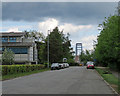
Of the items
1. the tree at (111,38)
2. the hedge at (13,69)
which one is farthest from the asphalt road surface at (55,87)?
the hedge at (13,69)

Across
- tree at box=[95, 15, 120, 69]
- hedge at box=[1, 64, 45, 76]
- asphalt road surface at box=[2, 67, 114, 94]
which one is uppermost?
tree at box=[95, 15, 120, 69]

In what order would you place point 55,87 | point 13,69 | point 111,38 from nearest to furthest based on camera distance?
point 55,87 < point 111,38 < point 13,69

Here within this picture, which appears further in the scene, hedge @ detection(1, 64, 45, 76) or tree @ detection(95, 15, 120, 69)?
hedge @ detection(1, 64, 45, 76)

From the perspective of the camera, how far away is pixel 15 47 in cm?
5834

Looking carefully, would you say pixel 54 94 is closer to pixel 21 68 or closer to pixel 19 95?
pixel 19 95

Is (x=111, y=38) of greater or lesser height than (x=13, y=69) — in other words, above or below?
above

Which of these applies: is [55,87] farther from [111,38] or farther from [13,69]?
[13,69]

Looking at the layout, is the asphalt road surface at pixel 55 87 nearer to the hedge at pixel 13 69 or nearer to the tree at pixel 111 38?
the tree at pixel 111 38

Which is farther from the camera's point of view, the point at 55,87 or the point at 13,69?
the point at 13,69

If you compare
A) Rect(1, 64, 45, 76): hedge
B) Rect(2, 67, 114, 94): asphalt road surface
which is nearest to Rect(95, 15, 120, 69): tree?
Rect(2, 67, 114, 94): asphalt road surface

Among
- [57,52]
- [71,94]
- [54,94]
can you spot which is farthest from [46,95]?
[57,52]

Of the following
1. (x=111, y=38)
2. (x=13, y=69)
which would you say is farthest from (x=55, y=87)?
(x=13, y=69)

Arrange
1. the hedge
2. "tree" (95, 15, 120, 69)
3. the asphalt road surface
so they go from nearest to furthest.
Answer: the asphalt road surface → "tree" (95, 15, 120, 69) → the hedge

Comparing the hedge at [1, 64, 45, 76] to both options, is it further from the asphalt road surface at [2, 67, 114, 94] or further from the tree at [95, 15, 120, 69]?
the tree at [95, 15, 120, 69]
